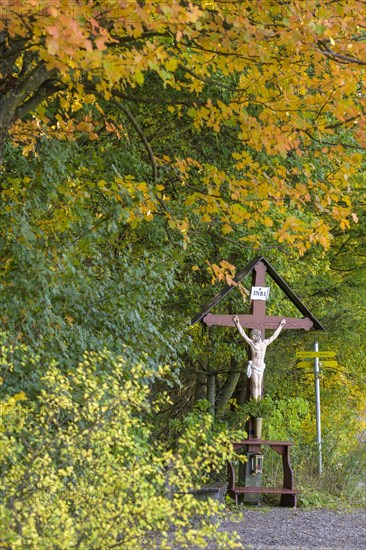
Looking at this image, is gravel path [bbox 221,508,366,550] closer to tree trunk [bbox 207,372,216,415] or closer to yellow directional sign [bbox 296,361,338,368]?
yellow directional sign [bbox 296,361,338,368]

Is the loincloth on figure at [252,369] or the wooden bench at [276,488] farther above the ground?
the loincloth on figure at [252,369]

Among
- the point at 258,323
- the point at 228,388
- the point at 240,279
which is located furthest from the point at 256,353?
the point at 228,388

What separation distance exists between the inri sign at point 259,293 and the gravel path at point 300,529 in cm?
263

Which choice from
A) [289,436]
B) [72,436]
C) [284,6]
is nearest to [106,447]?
[72,436]

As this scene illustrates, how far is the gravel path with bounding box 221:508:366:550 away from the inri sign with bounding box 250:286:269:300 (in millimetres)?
2633

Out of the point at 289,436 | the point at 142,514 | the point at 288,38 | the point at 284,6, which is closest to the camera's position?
the point at 142,514

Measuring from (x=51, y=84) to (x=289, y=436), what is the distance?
28.3 feet

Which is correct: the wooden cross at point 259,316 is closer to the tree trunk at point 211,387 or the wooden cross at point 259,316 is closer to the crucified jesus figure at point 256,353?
the crucified jesus figure at point 256,353

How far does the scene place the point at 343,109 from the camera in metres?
9.20

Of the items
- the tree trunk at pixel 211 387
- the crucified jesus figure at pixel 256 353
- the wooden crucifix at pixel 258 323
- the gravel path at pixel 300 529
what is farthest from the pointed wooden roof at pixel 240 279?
the tree trunk at pixel 211 387

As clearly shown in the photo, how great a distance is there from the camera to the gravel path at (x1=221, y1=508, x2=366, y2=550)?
32.2 feet

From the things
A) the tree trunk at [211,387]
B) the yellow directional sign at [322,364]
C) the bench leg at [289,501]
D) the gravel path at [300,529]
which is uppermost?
→ the yellow directional sign at [322,364]

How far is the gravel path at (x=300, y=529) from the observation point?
32.2 ft

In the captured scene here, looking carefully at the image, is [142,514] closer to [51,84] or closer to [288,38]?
[288,38]
